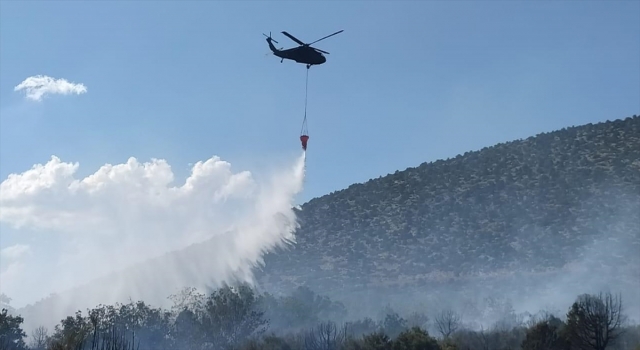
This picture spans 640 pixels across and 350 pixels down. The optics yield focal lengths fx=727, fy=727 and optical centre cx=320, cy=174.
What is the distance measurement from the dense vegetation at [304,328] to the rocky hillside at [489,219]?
32.8 ft

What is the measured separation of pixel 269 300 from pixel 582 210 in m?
43.4

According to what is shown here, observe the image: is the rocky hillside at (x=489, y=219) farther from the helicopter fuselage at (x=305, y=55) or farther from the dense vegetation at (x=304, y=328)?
the helicopter fuselage at (x=305, y=55)

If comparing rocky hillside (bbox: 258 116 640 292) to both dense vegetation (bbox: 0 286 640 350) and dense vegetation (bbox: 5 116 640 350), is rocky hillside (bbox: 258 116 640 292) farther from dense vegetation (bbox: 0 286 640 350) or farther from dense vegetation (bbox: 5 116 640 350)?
dense vegetation (bbox: 0 286 640 350)

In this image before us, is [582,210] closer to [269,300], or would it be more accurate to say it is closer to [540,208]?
[540,208]

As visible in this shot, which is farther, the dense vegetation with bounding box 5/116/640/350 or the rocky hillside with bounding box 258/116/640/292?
the rocky hillside with bounding box 258/116/640/292

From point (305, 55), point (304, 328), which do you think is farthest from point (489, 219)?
point (305, 55)

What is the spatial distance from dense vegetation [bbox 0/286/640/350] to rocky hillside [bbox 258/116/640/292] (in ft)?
32.8

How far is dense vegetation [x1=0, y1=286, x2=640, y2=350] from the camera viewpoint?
4294cm

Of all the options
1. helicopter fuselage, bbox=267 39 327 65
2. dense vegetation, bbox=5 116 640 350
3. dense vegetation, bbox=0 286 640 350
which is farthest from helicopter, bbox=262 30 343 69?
dense vegetation, bbox=5 116 640 350

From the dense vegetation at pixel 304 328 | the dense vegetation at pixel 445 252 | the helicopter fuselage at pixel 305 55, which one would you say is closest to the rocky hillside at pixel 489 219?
the dense vegetation at pixel 445 252

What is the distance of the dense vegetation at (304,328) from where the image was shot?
42.9 m

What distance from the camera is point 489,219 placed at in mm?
102125

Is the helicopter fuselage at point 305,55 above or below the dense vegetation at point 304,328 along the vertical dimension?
above

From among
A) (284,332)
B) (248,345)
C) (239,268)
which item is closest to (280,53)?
(248,345)
